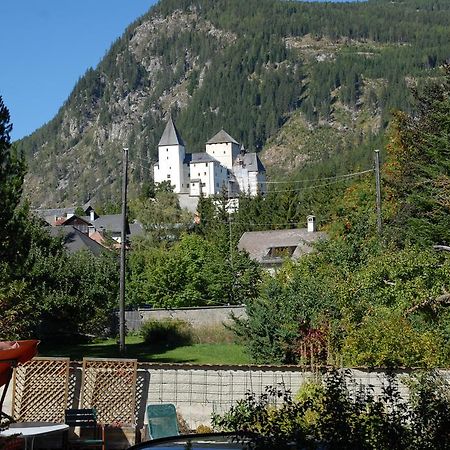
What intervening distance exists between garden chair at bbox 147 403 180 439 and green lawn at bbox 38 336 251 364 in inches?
526

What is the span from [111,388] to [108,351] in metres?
16.5

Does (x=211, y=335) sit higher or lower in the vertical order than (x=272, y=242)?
lower

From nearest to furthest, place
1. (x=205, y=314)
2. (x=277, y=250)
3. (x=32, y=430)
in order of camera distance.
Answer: (x=32, y=430) < (x=205, y=314) < (x=277, y=250)

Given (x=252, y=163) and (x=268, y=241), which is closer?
(x=268, y=241)

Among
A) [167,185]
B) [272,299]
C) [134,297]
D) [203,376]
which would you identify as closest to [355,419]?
Answer: [203,376]

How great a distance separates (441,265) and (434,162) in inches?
531

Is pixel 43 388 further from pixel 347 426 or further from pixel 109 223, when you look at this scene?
pixel 109 223

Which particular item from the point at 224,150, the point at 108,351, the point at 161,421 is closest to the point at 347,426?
the point at 161,421

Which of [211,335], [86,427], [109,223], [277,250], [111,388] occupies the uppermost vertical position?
[109,223]

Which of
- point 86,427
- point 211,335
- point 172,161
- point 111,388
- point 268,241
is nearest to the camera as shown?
point 86,427

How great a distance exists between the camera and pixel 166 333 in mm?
35812

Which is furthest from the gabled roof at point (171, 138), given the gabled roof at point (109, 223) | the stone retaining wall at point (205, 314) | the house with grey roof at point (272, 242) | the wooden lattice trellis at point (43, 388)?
the wooden lattice trellis at point (43, 388)

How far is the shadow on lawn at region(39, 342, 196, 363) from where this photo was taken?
28.7 m

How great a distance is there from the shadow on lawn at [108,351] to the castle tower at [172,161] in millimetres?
126208
